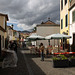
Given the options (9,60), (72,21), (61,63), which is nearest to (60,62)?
(61,63)

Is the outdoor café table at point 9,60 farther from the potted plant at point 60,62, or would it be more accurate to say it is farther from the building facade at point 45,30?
the building facade at point 45,30

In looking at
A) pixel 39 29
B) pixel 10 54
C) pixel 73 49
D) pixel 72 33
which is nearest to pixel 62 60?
pixel 10 54

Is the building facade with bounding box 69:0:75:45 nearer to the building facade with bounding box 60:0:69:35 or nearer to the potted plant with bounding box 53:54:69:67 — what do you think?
the building facade with bounding box 60:0:69:35

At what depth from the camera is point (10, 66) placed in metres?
9.27

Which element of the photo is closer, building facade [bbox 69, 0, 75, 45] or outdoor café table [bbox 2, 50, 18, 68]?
outdoor café table [bbox 2, 50, 18, 68]

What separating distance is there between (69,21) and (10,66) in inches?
441

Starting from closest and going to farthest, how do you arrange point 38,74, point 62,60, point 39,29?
1. point 38,74
2. point 62,60
3. point 39,29

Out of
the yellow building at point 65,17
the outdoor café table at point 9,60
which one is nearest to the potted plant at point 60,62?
the outdoor café table at point 9,60

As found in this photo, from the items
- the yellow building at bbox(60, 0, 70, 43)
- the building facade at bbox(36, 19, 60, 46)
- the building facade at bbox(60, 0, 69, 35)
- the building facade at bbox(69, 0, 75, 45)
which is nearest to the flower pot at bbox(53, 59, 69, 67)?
the building facade at bbox(69, 0, 75, 45)

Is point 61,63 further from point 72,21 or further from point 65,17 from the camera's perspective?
point 65,17

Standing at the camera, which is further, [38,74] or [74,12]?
[74,12]

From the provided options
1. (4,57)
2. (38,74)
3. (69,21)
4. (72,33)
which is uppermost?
(69,21)

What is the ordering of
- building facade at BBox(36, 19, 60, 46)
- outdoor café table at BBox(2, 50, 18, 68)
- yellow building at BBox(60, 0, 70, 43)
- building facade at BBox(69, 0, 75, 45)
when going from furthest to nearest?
1. building facade at BBox(36, 19, 60, 46)
2. yellow building at BBox(60, 0, 70, 43)
3. building facade at BBox(69, 0, 75, 45)
4. outdoor café table at BBox(2, 50, 18, 68)

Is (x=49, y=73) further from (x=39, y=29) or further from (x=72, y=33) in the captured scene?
(x=39, y=29)
